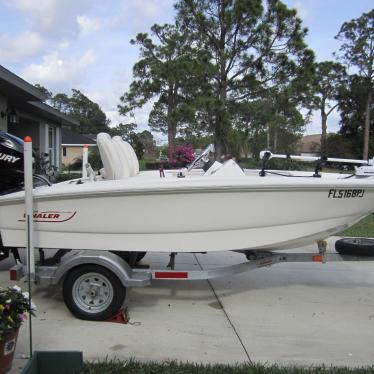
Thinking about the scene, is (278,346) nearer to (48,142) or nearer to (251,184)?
(251,184)

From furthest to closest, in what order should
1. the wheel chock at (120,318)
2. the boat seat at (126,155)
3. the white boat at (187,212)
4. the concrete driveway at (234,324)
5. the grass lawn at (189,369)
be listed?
the boat seat at (126,155), the wheel chock at (120,318), the white boat at (187,212), the concrete driveway at (234,324), the grass lawn at (189,369)

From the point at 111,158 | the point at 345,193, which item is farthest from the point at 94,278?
the point at 345,193

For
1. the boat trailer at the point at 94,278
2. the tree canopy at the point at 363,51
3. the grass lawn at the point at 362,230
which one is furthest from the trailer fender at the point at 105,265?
the tree canopy at the point at 363,51

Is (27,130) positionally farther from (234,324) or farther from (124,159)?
(234,324)

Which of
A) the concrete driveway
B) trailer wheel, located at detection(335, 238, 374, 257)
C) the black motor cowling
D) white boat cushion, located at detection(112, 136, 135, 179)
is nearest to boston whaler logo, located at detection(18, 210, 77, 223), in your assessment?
the black motor cowling

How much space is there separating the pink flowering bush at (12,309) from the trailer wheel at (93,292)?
1.05m


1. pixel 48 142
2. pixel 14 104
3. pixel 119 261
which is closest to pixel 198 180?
pixel 119 261

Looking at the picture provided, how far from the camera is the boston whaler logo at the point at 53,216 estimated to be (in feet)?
14.7

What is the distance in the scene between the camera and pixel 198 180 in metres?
4.40

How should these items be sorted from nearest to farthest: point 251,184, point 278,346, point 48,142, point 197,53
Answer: point 278,346, point 251,184, point 48,142, point 197,53

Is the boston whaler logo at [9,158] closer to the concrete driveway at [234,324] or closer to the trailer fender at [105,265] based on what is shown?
the trailer fender at [105,265]

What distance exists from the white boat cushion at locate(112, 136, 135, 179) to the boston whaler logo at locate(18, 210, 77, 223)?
0.76 m

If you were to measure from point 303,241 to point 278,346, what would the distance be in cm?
114

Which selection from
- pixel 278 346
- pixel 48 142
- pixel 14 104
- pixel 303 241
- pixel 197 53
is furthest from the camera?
pixel 197 53
